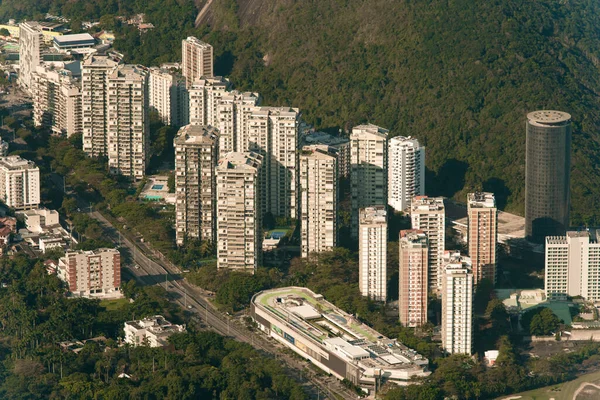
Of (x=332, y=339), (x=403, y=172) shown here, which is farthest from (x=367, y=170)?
(x=332, y=339)

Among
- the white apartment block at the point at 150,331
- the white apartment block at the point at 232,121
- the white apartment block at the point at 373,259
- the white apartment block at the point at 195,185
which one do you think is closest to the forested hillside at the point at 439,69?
the white apartment block at the point at 232,121

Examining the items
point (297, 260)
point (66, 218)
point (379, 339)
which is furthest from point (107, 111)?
point (379, 339)

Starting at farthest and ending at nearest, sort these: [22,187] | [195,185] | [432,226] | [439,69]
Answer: [439,69] < [22,187] < [195,185] < [432,226]

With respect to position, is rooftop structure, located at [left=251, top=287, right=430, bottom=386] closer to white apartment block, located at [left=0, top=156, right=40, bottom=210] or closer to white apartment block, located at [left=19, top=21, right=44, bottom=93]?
white apartment block, located at [left=0, top=156, right=40, bottom=210]

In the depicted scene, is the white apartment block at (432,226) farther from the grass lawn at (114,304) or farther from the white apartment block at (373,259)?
the grass lawn at (114,304)

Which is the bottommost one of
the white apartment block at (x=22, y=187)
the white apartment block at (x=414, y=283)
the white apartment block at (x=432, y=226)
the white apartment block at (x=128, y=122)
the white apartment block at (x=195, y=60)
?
the white apartment block at (x=414, y=283)

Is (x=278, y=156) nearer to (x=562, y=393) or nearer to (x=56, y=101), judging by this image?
(x=56, y=101)
